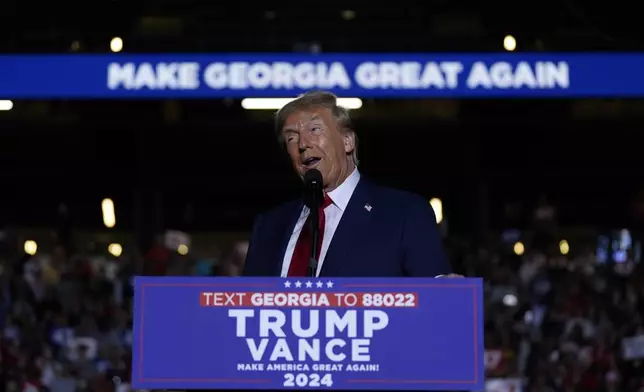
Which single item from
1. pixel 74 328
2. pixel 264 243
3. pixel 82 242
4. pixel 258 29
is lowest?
pixel 264 243

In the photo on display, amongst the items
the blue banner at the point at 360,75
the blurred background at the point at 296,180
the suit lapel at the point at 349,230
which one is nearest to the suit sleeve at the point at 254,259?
the suit lapel at the point at 349,230

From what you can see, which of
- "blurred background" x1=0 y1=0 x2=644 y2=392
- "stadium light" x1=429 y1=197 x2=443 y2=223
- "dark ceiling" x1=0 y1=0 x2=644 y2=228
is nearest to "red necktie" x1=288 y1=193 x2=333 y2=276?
"blurred background" x1=0 y1=0 x2=644 y2=392

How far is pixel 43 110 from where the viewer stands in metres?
12.8

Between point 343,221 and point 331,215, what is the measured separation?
7 cm

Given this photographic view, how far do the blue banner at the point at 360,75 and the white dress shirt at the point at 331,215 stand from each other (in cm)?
549

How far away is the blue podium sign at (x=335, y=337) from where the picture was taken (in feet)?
8.13

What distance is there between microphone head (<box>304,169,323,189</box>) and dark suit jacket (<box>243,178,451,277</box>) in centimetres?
22

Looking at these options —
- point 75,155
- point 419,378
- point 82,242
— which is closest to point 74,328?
point 82,242

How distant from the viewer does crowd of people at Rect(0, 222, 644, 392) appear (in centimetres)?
1016

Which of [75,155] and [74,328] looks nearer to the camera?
[74,328]

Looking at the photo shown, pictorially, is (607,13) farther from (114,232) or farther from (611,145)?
(114,232)

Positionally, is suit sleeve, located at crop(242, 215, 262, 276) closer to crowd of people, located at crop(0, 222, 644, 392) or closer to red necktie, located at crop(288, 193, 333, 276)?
red necktie, located at crop(288, 193, 333, 276)

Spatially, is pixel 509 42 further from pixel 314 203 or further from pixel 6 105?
pixel 314 203

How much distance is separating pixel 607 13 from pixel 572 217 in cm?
233
